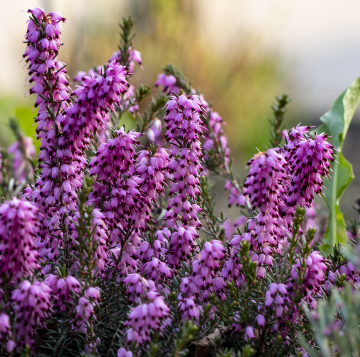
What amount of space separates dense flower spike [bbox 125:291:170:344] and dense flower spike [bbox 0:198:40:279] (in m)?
0.39

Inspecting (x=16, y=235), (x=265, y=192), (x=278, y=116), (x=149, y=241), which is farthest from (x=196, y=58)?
(x=16, y=235)

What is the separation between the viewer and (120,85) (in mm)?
2100

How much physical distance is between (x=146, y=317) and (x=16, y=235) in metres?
0.50

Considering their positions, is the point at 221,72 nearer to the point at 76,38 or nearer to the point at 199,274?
the point at 76,38

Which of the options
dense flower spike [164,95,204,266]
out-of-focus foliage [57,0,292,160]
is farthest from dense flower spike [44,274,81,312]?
out-of-focus foliage [57,0,292,160]

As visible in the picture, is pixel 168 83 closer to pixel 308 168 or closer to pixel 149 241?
pixel 149 241

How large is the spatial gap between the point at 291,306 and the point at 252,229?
344 mm

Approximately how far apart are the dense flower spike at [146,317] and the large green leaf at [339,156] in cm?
212

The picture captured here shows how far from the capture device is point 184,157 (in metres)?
2.18

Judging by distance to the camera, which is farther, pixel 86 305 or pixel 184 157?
pixel 184 157

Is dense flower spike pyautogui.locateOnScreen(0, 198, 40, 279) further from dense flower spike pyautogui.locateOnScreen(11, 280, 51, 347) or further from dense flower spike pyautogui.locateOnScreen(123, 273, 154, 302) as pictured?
dense flower spike pyautogui.locateOnScreen(123, 273, 154, 302)

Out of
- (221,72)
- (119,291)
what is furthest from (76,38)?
(119,291)

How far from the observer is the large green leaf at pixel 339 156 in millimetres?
3654

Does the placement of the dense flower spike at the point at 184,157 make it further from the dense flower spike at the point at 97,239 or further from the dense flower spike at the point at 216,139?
the dense flower spike at the point at 216,139
